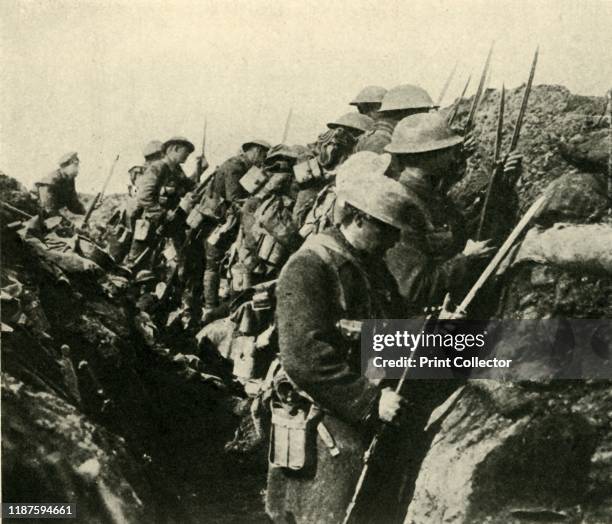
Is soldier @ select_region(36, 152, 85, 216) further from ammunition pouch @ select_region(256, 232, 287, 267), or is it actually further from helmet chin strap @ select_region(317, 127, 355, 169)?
helmet chin strap @ select_region(317, 127, 355, 169)

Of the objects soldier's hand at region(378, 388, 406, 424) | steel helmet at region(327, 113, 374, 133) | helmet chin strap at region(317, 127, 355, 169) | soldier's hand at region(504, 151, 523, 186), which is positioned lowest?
soldier's hand at region(378, 388, 406, 424)

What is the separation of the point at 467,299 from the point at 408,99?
109 centimetres

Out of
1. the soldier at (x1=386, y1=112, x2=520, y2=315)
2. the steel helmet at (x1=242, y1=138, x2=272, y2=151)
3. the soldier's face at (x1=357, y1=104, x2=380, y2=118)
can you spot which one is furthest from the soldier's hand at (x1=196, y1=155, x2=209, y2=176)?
the soldier at (x1=386, y1=112, x2=520, y2=315)

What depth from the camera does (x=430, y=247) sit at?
4246mm

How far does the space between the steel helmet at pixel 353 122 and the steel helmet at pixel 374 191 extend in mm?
474

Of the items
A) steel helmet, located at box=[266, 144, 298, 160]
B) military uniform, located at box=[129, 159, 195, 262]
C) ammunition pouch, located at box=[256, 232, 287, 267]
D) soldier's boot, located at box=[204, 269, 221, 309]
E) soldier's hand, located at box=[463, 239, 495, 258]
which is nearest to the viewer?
soldier's hand, located at box=[463, 239, 495, 258]

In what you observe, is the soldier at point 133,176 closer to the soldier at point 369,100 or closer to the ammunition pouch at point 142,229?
the ammunition pouch at point 142,229

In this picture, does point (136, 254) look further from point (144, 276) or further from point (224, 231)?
point (224, 231)

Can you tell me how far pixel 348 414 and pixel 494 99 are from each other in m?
1.86

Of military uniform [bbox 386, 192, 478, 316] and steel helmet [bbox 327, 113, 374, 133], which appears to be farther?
Answer: steel helmet [bbox 327, 113, 374, 133]

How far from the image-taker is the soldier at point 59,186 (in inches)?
188

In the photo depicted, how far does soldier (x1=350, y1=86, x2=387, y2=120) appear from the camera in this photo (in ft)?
15.1

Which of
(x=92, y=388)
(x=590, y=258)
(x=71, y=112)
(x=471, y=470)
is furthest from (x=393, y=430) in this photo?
(x=71, y=112)

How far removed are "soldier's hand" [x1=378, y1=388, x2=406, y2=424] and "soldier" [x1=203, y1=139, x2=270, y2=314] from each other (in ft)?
6.24
